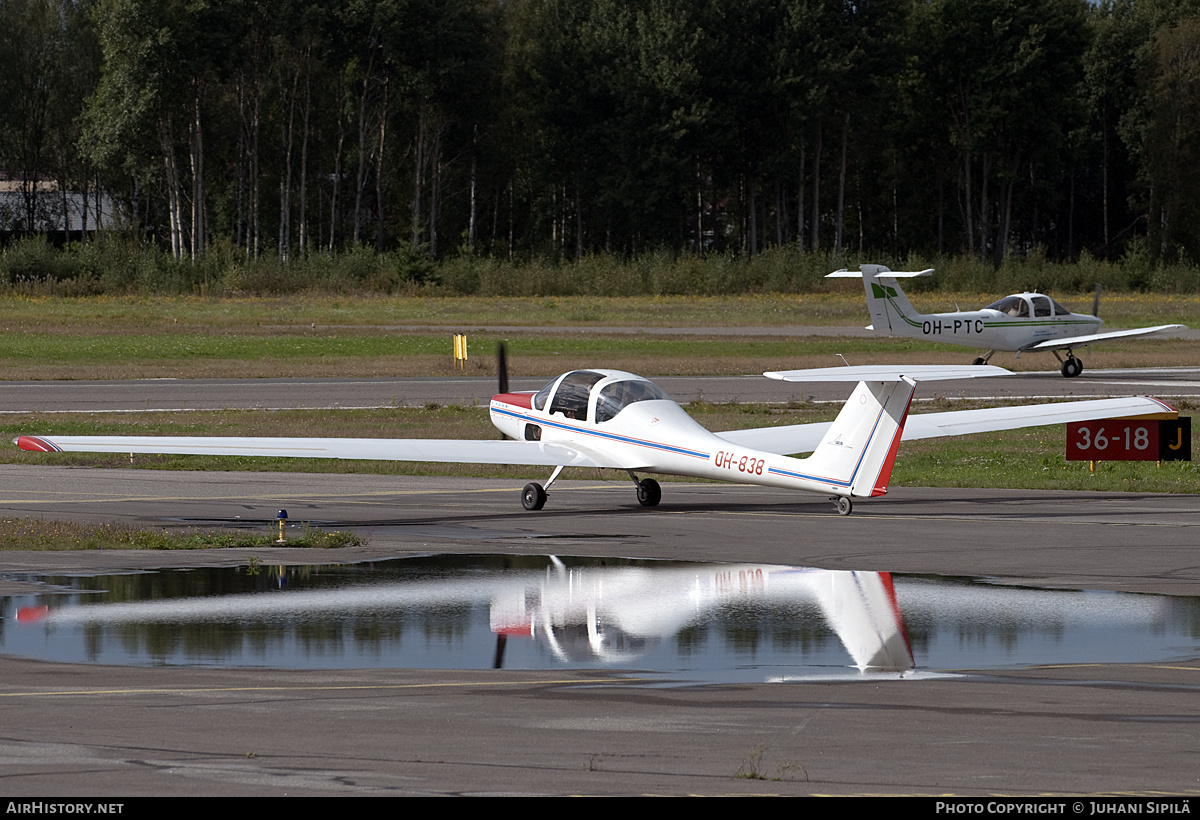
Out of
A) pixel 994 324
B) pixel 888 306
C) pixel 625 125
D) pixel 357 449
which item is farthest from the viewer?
pixel 625 125

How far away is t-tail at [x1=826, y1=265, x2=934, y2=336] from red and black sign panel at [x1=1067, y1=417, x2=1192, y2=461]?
A: 17761mm

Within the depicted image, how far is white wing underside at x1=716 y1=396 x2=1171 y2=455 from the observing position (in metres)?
19.2

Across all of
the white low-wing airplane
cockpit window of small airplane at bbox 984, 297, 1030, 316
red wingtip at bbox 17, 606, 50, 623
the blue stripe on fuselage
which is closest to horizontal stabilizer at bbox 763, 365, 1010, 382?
the blue stripe on fuselage

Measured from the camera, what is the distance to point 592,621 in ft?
38.0

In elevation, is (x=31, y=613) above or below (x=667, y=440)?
below

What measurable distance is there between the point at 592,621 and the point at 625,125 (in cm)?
8598

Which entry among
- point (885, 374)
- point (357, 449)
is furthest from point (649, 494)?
point (885, 374)

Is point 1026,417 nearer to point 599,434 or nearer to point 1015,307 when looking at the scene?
point 599,434

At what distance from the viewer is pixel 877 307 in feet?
131

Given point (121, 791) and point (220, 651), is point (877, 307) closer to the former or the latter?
point (220, 651)

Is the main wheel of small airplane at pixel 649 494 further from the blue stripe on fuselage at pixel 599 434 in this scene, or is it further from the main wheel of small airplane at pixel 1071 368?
the main wheel of small airplane at pixel 1071 368

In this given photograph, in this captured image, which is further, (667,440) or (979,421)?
(979,421)

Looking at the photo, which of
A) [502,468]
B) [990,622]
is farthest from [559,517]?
[990,622]

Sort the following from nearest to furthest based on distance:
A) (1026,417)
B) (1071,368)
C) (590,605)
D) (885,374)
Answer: (590,605), (885,374), (1026,417), (1071,368)
